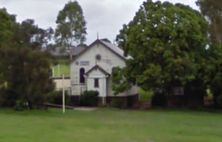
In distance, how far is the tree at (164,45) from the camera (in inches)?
2279

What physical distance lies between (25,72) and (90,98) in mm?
19800

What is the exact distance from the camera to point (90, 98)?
223ft

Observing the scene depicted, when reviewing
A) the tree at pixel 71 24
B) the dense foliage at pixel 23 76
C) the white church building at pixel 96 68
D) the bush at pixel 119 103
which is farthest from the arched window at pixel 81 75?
the tree at pixel 71 24

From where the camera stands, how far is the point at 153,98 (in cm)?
6538

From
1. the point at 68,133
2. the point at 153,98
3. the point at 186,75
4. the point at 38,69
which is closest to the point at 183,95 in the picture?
the point at 153,98

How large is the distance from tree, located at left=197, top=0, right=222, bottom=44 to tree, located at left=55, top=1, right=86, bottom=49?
147 ft

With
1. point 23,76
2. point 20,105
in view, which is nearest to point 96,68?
point 20,105

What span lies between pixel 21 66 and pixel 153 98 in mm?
20642

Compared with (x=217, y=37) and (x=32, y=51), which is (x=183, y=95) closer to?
(x=217, y=37)

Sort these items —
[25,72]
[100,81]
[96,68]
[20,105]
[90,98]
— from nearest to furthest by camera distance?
[25,72] → [20,105] → [90,98] → [100,81] → [96,68]

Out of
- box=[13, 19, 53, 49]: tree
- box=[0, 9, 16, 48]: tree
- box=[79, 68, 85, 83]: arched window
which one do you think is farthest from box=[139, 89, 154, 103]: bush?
box=[13, 19, 53, 49]: tree

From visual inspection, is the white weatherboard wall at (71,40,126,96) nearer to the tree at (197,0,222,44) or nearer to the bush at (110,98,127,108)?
A: the bush at (110,98,127,108)

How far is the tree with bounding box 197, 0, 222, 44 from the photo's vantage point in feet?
219

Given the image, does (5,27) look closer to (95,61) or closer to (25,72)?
(25,72)
